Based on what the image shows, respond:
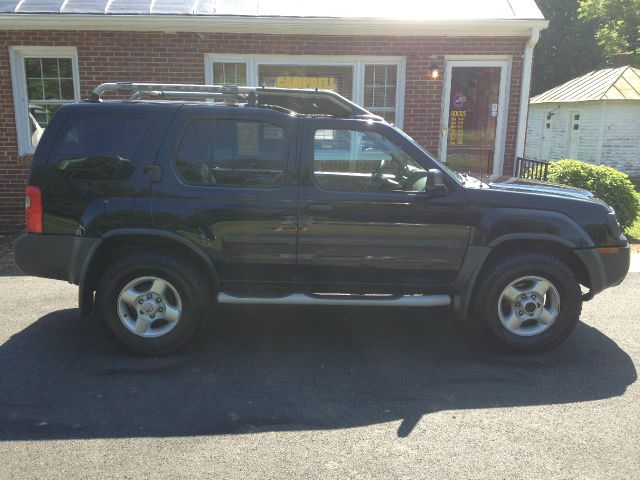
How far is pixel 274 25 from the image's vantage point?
917cm

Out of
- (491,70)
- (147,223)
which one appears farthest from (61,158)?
(491,70)

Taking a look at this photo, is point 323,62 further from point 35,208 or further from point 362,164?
point 35,208

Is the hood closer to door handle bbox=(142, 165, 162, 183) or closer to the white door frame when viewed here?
door handle bbox=(142, 165, 162, 183)

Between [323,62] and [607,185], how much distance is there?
5111 millimetres

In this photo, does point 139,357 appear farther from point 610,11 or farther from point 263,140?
point 610,11

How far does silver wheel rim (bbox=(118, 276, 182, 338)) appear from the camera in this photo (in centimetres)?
455

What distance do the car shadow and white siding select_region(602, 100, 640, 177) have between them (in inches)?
706

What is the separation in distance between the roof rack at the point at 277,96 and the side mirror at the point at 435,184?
0.73 meters

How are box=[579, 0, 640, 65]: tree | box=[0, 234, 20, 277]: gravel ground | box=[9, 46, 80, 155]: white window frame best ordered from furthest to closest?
box=[579, 0, 640, 65]: tree
box=[9, 46, 80, 155]: white window frame
box=[0, 234, 20, 277]: gravel ground

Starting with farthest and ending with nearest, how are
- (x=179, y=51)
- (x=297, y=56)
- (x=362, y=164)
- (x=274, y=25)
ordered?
(x=297, y=56), (x=179, y=51), (x=274, y=25), (x=362, y=164)

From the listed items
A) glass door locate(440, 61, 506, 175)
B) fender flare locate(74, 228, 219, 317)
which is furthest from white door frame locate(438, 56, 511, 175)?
fender flare locate(74, 228, 219, 317)

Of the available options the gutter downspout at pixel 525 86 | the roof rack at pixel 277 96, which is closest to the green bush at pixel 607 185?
the gutter downspout at pixel 525 86

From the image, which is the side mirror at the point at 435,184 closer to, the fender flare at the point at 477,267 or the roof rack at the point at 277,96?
the fender flare at the point at 477,267

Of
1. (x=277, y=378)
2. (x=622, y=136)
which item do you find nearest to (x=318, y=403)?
(x=277, y=378)
